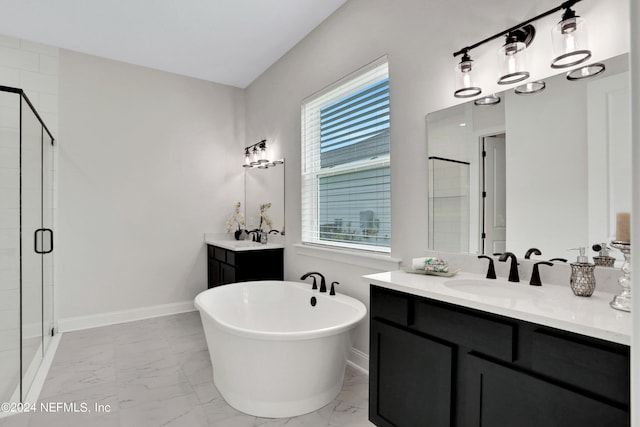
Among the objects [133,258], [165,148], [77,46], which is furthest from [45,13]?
[133,258]

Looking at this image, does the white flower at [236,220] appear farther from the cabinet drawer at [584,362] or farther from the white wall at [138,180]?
the cabinet drawer at [584,362]

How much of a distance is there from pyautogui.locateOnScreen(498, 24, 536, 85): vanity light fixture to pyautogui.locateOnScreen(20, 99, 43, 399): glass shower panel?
110 inches

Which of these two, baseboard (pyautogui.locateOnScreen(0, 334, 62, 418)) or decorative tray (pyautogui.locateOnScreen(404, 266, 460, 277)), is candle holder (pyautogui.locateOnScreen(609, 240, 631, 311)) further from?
baseboard (pyautogui.locateOnScreen(0, 334, 62, 418))

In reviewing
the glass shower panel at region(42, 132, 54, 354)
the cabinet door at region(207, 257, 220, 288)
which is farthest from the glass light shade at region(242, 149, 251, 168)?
the glass shower panel at region(42, 132, 54, 354)

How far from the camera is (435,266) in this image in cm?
187

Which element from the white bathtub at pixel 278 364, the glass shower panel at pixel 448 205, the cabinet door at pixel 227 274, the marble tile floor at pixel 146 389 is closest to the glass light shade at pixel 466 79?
the glass shower panel at pixel 448 205

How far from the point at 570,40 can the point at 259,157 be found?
3.20 meters

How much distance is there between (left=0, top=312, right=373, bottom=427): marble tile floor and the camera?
2.02 meters

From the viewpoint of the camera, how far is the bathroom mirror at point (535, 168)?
1.39 metres

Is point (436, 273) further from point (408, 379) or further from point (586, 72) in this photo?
point (586, 72)

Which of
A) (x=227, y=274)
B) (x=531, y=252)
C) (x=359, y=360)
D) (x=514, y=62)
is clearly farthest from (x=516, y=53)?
(x=227, y=274)

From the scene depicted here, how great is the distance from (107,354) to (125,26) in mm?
2910

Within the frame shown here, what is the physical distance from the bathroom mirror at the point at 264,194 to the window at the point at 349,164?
45cm

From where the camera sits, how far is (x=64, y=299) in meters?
3.61
